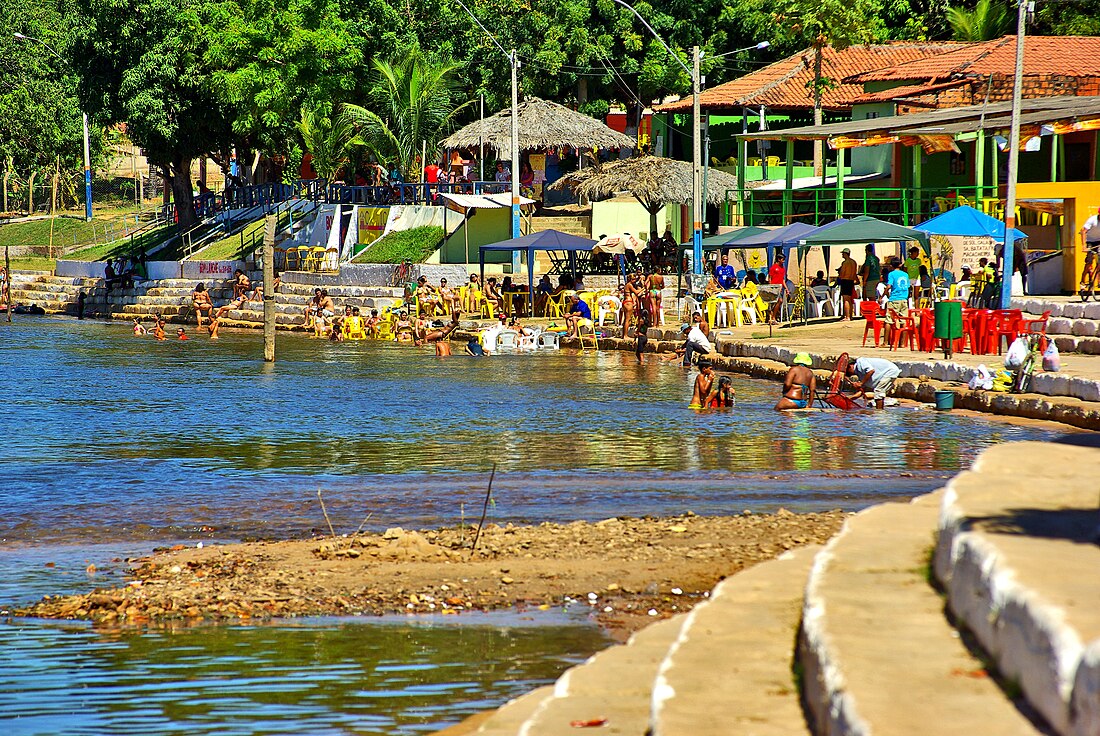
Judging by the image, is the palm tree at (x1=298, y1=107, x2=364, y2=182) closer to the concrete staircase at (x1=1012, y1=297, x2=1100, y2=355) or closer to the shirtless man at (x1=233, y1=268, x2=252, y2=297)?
the shirtless man at (x1=233, y1=268, x2=252, y2=297)

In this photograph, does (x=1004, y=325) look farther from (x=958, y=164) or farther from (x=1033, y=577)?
(x=1033, y=577)

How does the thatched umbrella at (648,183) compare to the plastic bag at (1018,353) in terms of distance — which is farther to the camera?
the thatched umbrella at (648,183)

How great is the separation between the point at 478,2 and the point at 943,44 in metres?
15.8

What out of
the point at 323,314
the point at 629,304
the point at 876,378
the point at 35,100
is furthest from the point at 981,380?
the point at 35,100

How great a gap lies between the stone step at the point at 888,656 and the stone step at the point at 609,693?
803 millimetres

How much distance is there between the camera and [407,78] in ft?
143

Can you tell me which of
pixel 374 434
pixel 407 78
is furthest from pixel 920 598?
pixel 407 78

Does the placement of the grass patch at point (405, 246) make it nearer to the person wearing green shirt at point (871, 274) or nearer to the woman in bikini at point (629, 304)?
the woman in bikini at point (629, 304)

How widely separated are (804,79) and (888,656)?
133 ft

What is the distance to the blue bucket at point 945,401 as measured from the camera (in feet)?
61.5

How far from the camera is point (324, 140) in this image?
152 ft

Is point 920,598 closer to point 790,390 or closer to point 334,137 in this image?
point 790,390

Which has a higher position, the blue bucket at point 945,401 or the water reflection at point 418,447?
the blue bucket at point 945,401

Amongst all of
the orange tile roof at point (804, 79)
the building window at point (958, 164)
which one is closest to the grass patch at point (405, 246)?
the orange tile roof at point (804, 79)
